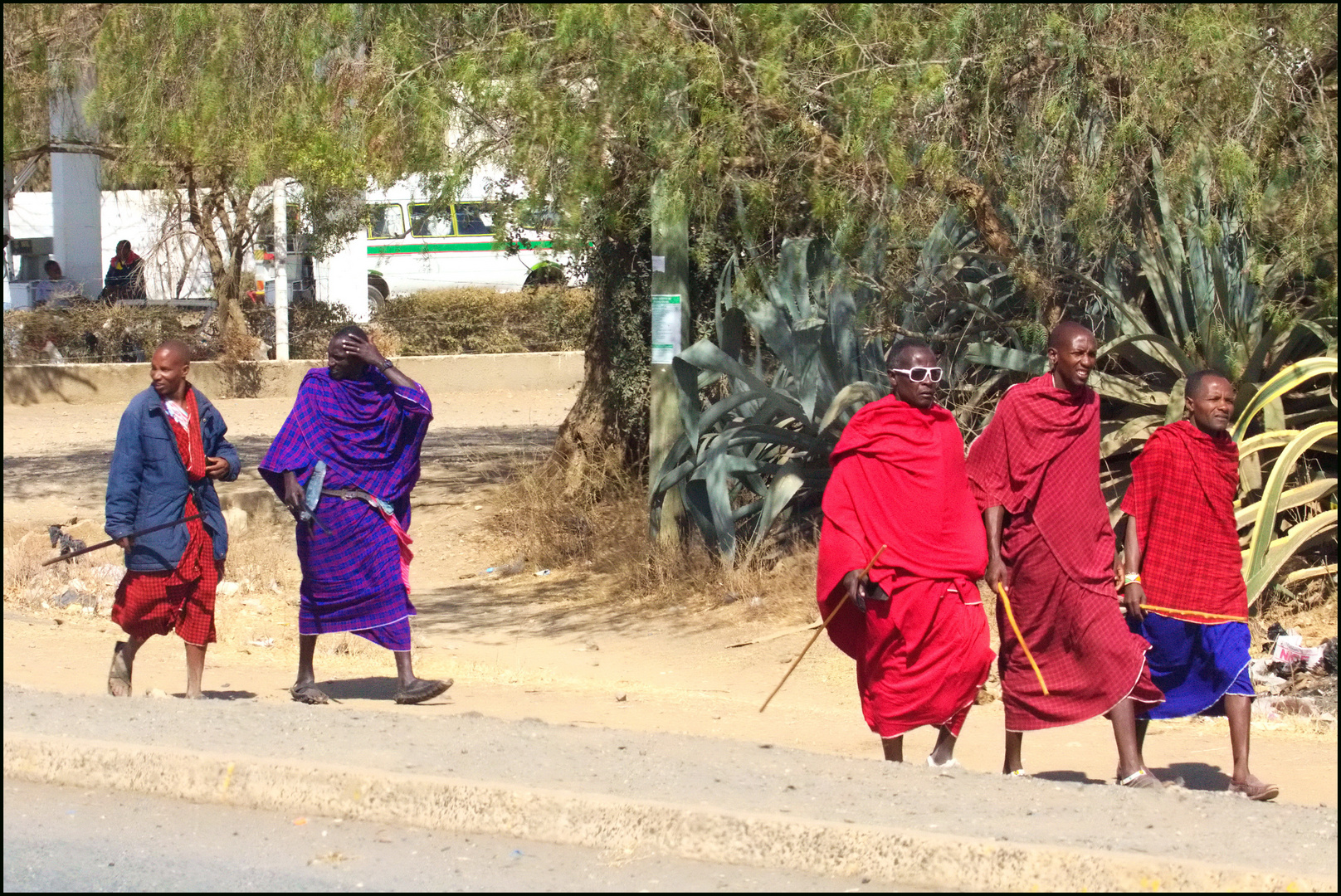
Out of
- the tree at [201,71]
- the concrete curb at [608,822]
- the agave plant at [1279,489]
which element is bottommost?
the concrete curb at [608,822]

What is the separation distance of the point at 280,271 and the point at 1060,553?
14.7 m

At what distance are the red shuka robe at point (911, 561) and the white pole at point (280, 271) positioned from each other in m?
13.5

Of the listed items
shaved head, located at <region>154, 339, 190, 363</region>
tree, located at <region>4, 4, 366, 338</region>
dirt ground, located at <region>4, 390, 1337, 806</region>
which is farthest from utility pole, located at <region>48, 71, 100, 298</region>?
shaved head, located at <region>154, 339, 190, 363</region>

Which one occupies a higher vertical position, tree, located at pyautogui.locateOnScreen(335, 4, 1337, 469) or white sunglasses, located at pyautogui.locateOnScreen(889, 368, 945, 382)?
tree, located at pyautogui.locateOnScreen(335, 4, 1337, 469)

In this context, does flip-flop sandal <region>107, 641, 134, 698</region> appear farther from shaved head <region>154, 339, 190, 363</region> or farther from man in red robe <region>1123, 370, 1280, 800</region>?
man in red robe <region>1123, 370, 1280, 800</region>

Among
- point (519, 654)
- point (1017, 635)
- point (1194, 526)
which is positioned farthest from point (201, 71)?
point (1194, 526)

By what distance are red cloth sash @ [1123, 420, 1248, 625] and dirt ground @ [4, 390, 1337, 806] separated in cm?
91

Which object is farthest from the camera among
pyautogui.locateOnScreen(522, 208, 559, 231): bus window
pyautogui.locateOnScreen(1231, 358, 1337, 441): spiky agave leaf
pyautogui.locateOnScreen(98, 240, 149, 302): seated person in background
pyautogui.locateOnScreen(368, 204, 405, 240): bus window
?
pyautogui.locateOnScreen(368, 204, 405, 240): bus window

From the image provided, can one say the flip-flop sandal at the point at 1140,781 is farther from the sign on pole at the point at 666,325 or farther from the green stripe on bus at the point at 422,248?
the green stripe on bus at the point at 422,248

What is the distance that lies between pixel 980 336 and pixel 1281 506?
7.45 feet

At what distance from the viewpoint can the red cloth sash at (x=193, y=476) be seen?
6830 mm

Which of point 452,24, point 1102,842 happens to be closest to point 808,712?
point 1102,842

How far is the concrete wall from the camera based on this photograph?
704 inches

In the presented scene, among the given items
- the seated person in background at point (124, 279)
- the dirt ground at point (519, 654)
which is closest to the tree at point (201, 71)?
the dirt ground at point (519, 654)
